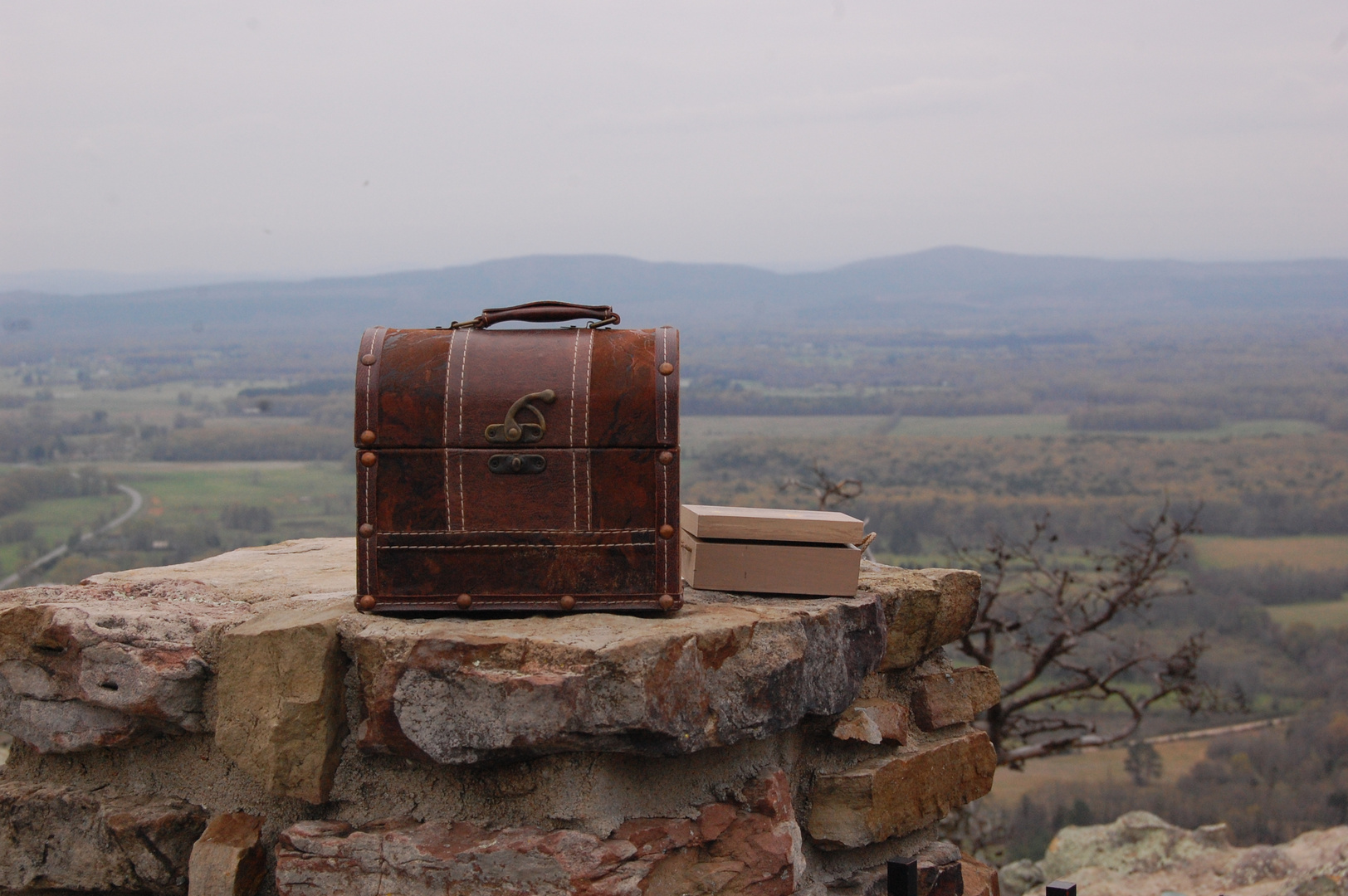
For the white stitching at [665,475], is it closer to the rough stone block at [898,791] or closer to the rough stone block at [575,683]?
the rough stone block at [575,683]

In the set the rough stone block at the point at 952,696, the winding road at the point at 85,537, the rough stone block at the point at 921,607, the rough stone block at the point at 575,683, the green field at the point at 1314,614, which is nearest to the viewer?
the rough stone block at the point at 575,683

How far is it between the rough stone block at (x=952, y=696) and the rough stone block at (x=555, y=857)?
0.84m

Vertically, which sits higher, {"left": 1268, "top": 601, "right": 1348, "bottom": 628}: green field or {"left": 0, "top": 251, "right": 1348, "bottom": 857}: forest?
{"left": 0, "top": 251, "right": 1348, "bottom": 857}: forest

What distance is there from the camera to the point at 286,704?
3066 mm

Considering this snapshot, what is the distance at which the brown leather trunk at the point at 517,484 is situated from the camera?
3100 mm

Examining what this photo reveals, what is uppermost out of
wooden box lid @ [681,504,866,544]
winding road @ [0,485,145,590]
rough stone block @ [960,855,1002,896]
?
wooden box lid @ [681,504,866,544]

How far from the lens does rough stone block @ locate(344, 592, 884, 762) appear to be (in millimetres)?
2855

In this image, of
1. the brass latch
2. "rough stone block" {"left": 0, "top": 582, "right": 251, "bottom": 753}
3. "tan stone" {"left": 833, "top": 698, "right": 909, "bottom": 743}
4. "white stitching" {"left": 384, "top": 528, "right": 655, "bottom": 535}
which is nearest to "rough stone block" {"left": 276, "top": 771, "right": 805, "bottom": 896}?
"tan stone" {"left": 833, "top": 698, "right": 909, "bottom": 743}

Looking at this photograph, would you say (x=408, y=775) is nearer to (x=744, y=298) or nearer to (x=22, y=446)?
(x=22, y=446)

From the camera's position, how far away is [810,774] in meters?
3.48

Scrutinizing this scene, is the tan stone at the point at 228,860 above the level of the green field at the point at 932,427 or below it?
above

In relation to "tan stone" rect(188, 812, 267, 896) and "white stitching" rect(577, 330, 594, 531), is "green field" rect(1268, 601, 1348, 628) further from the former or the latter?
"tan stone" rect(188, 812, 267, 896)

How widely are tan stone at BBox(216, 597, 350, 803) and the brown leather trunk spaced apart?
0.19 metres

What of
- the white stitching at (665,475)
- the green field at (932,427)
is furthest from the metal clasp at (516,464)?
the green field at (932,427)
